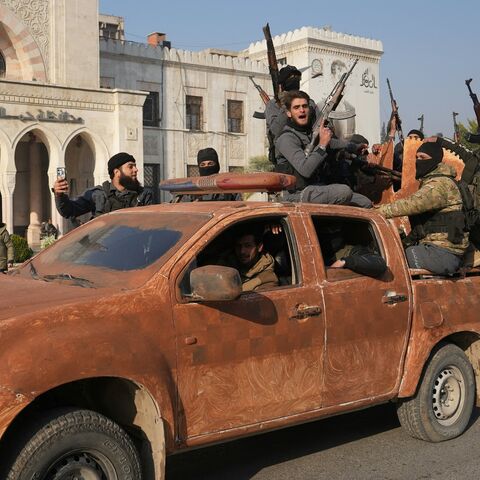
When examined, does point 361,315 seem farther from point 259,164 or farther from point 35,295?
point 259,164

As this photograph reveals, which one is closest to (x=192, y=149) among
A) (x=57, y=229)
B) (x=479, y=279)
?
(x=57, y=229)

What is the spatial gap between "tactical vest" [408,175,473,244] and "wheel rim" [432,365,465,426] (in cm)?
108

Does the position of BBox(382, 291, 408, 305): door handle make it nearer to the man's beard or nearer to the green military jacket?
the man's beard

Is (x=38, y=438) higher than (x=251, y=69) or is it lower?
lower

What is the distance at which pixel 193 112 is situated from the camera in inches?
1426

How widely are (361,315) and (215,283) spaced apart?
4.58 feet

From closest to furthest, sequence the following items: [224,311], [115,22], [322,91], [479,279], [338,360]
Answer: [224,311], [338,360], [479,279], [322,91], [115,22]

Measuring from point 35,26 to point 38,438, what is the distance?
2748cm

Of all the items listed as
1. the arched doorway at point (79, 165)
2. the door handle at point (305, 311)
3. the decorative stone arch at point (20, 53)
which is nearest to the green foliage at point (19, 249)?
the decorative stone arch at point (20, 53)

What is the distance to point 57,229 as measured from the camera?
98.8 feet

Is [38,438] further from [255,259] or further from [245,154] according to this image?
[245,154]

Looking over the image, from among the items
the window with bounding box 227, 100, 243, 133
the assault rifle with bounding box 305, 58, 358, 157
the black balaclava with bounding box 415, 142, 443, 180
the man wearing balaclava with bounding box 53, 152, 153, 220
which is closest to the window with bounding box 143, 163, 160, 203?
the window with bounding box 227, 100, 243, 133

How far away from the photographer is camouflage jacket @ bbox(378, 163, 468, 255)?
5.87 metres

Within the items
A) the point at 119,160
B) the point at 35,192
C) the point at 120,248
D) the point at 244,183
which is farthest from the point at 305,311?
the point at 35,192
